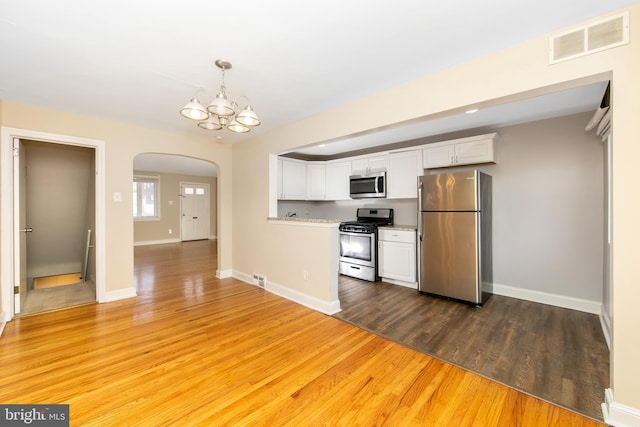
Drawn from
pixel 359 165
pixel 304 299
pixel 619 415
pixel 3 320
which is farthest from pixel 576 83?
pixel 3 320

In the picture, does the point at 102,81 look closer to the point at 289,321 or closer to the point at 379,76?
the point at 379,76

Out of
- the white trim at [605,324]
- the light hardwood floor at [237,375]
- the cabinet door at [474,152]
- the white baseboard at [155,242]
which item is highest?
the cabinet door at [474,152]

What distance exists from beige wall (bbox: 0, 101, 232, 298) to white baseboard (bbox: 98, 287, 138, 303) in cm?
4

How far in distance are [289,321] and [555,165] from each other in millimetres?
3835

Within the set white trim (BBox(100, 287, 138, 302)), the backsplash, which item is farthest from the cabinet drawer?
white trim (BBox(100, 287, 138, 302))

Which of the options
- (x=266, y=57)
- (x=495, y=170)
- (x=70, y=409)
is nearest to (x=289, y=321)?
(x=70, y=409)

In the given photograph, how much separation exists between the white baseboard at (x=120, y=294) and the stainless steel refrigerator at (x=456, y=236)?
413 centimetres

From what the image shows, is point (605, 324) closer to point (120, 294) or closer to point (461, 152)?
point (461, 152)

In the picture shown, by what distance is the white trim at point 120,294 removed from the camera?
11.5ft

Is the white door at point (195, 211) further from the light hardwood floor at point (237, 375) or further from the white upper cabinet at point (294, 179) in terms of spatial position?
the light hardwood floor at point (237, 375)

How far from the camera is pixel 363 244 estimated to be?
4.46 m

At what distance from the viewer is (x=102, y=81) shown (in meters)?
2.43

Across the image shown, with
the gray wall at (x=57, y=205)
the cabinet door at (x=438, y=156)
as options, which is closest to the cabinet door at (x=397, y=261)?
the cabinet door at (x=438, y=156)

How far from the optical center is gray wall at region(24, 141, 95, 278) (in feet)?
13.1
